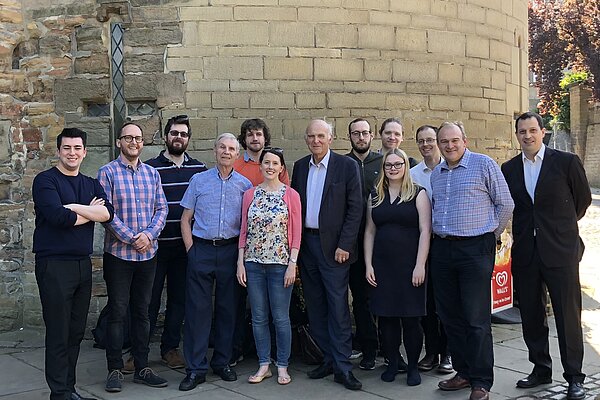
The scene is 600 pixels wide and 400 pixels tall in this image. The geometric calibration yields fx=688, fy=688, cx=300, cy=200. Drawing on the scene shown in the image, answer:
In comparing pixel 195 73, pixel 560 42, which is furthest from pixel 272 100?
pixel 560 42

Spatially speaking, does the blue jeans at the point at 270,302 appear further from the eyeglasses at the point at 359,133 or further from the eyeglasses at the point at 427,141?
the eyeglasses at the point at 427,141

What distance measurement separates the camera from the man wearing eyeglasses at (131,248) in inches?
197

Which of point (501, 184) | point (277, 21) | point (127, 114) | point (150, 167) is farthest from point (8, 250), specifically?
point (501, 184)

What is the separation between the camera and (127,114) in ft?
21.8

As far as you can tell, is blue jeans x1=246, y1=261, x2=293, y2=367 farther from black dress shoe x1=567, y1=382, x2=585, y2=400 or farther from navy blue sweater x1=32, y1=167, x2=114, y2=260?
black dress shoe x1=567, y1=382, x2=585, y2=400

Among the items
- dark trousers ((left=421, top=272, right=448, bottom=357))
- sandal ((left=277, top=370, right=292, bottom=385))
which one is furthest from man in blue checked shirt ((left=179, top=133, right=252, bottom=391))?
dark trousers ((left=421, top=272, right=448, bottom=357))

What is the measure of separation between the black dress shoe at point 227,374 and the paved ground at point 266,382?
2.0 inches

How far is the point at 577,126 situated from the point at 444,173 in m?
28.4

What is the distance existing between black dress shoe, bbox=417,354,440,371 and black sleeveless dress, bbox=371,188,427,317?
2.24ft

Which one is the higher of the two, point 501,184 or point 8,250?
point 501,184

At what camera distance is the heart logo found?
719 centimetres

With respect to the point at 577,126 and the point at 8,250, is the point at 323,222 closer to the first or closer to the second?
the point at 8,250

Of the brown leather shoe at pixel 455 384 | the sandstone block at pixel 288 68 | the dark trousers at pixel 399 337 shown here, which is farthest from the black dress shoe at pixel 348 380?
the sandstone block at pixel 288 68

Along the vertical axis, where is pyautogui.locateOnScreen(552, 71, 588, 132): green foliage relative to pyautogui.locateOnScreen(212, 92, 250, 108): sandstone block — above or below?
above
